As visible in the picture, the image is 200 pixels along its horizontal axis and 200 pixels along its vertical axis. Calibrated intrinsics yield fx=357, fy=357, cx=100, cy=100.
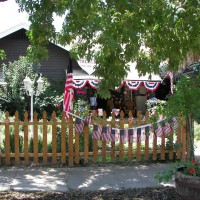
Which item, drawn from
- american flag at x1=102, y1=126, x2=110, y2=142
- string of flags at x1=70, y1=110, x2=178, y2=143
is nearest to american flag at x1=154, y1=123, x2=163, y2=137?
string of flags at x1=70, y1=110, x2=178, y2=143

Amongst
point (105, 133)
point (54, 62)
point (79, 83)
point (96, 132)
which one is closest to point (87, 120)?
point (96, 132)

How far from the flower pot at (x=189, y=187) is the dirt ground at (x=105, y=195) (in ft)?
1.37

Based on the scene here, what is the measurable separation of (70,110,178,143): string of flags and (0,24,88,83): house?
458 inches

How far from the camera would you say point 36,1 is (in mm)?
5883

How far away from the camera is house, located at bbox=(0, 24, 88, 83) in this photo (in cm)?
1997

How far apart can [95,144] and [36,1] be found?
3608mm

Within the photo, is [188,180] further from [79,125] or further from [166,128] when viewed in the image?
[79,125]

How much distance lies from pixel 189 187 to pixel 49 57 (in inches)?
632

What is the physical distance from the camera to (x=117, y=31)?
18.6ft

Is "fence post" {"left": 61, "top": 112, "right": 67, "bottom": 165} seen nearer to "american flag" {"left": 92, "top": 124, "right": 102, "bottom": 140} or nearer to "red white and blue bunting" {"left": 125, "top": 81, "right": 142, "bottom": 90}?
"american flag" {"left": 92, "top": 124, "right": 102, "bottom": 140}

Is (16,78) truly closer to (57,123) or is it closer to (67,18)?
(57,123)

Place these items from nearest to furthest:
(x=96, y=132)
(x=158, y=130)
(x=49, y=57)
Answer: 1. (x=96, y=132)
2. (x=158, y=130)
3. (x=49, y=57)

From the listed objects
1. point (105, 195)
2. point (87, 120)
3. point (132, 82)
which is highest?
point (132, 82)

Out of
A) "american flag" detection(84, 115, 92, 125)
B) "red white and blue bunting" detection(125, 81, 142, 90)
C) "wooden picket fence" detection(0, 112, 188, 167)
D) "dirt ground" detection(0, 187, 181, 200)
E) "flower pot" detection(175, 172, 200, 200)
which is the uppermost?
"red white and blue bunting" detection(125, 81, 142, 90)
